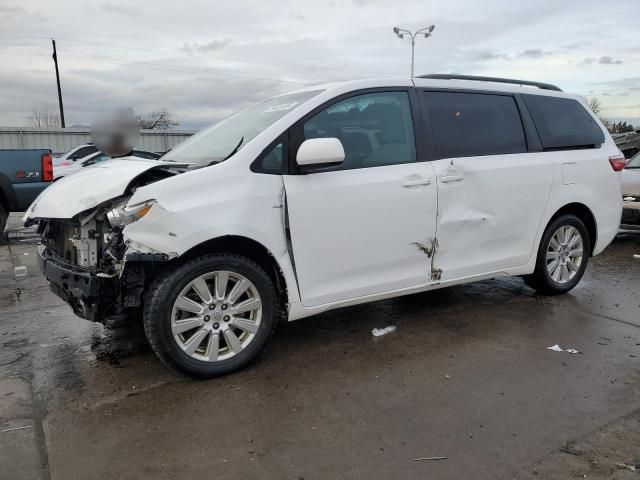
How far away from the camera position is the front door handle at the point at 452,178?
4.02 metres

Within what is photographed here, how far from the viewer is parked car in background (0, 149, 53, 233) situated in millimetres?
8164

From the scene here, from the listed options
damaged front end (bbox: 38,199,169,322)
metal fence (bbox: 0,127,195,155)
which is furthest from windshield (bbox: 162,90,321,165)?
metal fence (bbox: 0,127,195,155)

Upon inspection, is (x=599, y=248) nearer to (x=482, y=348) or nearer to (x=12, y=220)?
(x=482, y=348)

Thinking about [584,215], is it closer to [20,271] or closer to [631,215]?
[631,215]

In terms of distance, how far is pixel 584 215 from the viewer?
5145 mm

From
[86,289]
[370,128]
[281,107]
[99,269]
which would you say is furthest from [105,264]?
[370,128]

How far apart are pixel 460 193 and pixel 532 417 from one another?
176 centimetres

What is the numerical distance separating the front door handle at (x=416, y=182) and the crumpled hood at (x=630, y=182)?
5.18 m

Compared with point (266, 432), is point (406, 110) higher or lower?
higher

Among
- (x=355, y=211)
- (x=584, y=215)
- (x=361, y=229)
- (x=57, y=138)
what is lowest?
(x=584, y=215)

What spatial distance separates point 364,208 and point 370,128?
1.99ft

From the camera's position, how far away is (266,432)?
2840mm

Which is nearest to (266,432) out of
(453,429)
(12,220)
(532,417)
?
(453,429)

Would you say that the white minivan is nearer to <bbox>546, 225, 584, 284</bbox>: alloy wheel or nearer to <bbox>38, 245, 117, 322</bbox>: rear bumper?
<bbox>38, 245, 117, 322</bbox>: rear bumper
